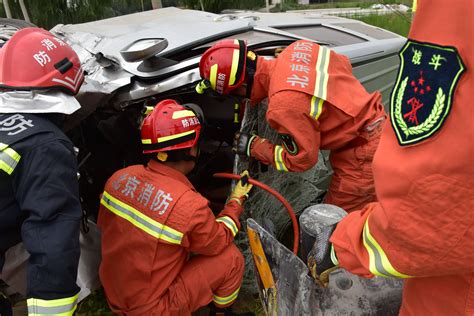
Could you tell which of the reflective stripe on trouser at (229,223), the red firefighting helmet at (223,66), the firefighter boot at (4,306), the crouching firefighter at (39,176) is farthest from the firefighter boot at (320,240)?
the firefighter boot at (4,306)

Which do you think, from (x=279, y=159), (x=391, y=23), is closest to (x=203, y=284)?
(x=279, y=159)

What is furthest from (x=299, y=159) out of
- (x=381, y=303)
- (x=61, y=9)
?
(x=61, y=9)

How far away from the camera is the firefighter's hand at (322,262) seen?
1.30m

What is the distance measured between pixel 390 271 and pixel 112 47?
2370 mm

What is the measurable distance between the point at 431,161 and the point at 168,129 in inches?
57.5

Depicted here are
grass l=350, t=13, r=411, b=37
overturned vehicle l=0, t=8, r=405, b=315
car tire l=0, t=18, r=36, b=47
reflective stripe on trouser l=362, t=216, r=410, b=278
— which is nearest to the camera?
reflective stripe on trouser l=362, t=216, r=410, b=278

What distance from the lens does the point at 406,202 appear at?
0.85 metres

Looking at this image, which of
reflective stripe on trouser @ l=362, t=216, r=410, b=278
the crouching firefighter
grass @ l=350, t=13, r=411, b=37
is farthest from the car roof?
grass @ l=350, t=13, r=411, b=37

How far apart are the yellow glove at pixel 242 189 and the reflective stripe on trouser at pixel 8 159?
120 centimetres

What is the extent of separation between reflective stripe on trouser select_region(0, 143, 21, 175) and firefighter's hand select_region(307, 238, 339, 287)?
3.81 feet

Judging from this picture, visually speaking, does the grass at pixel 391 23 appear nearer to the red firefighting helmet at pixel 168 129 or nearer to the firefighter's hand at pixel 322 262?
the red firefighting helmet at pixel 168 129

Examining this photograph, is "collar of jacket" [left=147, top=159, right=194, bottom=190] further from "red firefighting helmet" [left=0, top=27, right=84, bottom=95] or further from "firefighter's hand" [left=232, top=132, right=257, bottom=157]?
"red firefighting helmet" [left=0, top=27, right=84, bottom=95]

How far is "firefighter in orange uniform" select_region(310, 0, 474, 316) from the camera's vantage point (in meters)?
0.73

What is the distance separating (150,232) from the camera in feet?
6.55
